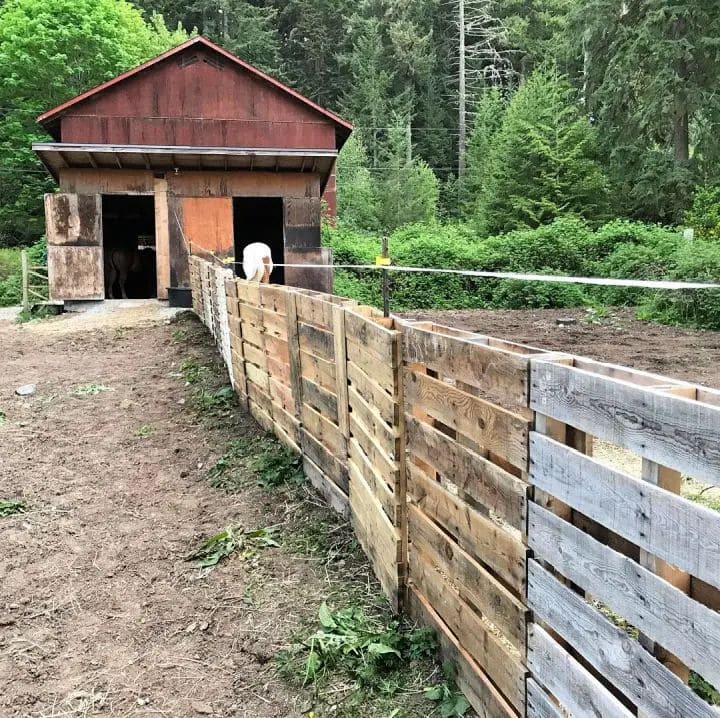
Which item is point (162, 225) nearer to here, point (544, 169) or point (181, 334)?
point (181, 334)

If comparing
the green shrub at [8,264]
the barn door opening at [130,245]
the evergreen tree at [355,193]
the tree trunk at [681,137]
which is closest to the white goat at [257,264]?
the barn door opening at [130,245]

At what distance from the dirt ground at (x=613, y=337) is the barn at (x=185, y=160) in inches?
176

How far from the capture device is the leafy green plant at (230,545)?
445 centimetres

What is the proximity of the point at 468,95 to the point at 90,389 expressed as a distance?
1796 inches

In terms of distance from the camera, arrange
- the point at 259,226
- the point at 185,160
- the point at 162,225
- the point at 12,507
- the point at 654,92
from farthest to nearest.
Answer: the point at 654,92, the point at 259,226, the point at 162,225, the point at 185,160, the point at 12,507

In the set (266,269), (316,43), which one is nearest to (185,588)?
(266,269)

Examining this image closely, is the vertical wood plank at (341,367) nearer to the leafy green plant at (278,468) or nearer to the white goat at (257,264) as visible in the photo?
the leafy green plant at (278,468)

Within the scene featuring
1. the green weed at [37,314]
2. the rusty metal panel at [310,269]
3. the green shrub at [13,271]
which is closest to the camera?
the green weed at [37,314]

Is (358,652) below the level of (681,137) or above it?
below

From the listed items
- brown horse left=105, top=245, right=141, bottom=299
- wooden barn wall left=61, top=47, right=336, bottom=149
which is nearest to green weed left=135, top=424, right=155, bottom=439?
wooden barn wall left=61, top=47, right=336, bottom=149

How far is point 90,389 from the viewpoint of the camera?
29.0 ft

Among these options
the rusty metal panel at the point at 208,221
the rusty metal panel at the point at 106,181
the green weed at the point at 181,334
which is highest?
the rusty metal panel at the point at 106,181

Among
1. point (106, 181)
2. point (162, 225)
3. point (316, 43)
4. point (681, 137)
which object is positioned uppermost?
point (316, 43)

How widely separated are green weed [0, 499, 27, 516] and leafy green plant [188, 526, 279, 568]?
1.55 m
